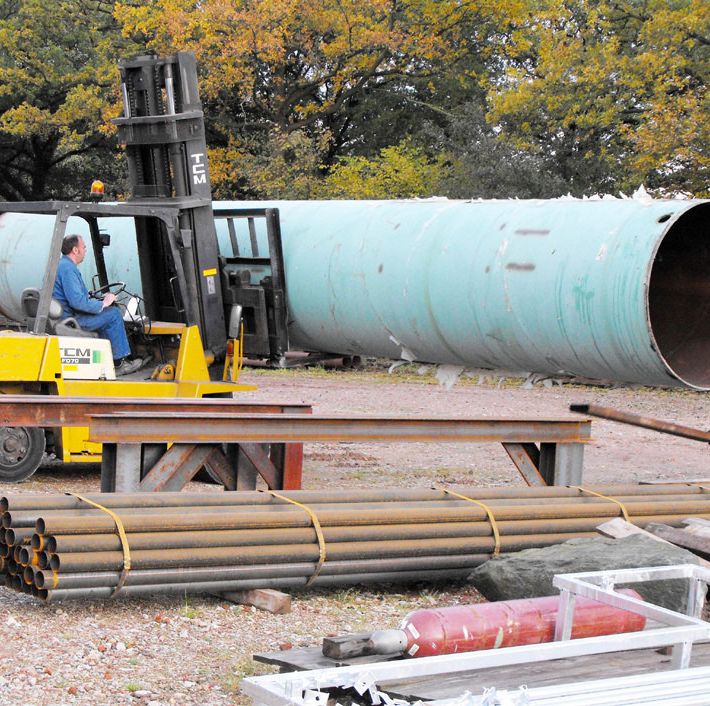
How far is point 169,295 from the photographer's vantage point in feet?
33.7

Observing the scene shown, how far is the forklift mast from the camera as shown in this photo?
9.57 meters

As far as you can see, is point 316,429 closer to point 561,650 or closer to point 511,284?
point 511,284

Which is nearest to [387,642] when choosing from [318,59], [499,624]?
[499,624]

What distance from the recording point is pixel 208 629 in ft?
20.9

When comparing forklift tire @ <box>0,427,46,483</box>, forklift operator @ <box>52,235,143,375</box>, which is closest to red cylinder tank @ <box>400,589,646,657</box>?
forklift operator @ <box>52,235,143,375</box>

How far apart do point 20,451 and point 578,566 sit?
523 centimetres

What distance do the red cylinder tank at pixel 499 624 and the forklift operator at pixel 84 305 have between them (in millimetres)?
4794

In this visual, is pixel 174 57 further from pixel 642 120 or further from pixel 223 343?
pixel 642 120

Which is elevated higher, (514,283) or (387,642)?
(514,283)

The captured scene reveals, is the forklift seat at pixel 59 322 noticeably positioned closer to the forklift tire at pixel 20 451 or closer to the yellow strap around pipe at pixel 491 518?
the forklift tire at pixel 20 451

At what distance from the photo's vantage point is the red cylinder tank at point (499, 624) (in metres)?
5.01

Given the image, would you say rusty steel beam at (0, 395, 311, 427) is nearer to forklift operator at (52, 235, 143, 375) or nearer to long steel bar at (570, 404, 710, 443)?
forklift operator at (52, 235, 143, 375)

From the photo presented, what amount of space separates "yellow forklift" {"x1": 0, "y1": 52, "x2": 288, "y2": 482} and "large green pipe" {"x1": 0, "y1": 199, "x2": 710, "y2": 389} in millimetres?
440

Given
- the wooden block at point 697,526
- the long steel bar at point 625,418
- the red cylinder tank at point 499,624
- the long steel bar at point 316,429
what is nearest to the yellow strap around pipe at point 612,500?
the wooden block at point 697,526
